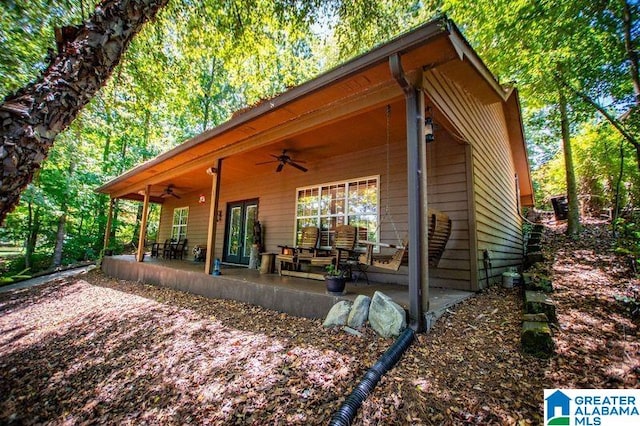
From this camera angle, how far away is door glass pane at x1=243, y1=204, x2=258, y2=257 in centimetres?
760

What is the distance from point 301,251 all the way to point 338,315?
264cm

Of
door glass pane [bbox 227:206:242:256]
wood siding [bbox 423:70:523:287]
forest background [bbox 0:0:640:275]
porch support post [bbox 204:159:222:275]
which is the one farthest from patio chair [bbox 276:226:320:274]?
forest background [bbox 0:0:640:275]

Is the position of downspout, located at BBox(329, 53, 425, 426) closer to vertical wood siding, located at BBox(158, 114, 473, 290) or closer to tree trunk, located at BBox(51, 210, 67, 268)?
vertical wood siding, located at BBox(158, 114, 473, 290)

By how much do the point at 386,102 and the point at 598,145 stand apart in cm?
947

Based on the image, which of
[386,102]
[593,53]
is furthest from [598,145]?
[386,102]

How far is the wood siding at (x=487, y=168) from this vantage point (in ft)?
12.4

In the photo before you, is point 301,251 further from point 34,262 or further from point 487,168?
point 34,262

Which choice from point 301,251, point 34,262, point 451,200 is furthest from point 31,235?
point 451,200

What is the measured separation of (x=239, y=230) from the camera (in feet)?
26.2

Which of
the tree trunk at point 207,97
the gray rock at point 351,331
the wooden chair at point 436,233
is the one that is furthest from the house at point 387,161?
the tree trunk at point 207,97

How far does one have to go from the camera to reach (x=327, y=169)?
19.5 feet

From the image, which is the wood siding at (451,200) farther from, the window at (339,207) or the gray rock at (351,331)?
the gray rock at (351,331)

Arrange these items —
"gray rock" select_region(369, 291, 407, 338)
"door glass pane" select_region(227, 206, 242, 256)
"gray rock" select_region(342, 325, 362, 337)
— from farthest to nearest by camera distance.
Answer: "door glass pane" select_region(227, 206, 242, 256), "gray rock" select_region(342, 325, 362, 337), "gray rock" select_region(369, 291, 407, 338)

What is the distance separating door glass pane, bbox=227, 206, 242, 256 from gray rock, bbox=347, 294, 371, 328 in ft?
18.6
